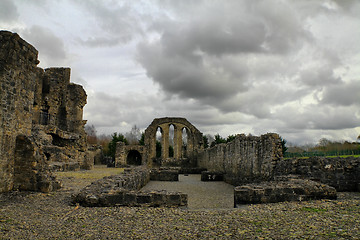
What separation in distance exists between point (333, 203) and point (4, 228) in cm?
617

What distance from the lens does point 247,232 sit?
374 cm

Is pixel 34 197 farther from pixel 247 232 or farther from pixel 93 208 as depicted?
pixel 247 232

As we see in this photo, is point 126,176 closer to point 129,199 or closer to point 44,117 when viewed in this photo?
point 129,199

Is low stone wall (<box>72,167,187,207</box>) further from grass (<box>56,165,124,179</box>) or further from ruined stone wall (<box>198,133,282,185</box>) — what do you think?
grass (<box>56,165,124,179</box>)

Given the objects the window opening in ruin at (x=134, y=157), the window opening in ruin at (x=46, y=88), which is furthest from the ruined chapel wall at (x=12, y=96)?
the window opening in ruin at (x=134, y=157)

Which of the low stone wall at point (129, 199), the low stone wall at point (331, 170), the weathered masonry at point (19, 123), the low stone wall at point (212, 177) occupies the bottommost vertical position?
the low stone wall at point (212, 177)

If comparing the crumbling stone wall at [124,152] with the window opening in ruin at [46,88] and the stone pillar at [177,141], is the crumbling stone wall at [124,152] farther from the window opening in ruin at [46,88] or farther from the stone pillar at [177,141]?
the window opening in ruin at [46,88]

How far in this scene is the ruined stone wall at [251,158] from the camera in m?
8.95

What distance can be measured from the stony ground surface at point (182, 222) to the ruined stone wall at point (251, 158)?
130 inches

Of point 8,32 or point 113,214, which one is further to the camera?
point 8,32

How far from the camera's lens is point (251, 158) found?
418 inches

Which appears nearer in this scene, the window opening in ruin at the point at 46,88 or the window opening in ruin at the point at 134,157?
the window opening in ruin at the point at 46,88

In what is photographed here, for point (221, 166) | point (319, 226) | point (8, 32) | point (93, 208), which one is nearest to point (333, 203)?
point (319, 226)

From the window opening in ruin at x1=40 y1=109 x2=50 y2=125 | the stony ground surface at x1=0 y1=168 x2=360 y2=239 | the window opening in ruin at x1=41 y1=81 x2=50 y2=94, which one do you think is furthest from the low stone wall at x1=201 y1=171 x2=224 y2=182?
the window opening in ruin at x1=41 y1=81 x2=50 y2=94
